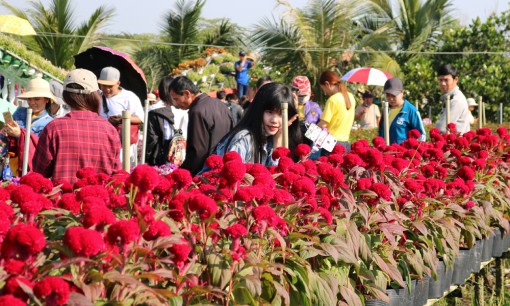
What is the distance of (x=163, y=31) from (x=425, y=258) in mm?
23980

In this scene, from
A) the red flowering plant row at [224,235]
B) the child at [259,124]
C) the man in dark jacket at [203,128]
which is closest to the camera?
the red flowering plant row at [224,235]

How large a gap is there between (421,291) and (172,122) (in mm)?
3749

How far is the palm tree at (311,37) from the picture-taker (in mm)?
21984

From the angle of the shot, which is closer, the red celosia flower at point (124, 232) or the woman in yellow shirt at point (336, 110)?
the red celosia flower at point (124, 232)

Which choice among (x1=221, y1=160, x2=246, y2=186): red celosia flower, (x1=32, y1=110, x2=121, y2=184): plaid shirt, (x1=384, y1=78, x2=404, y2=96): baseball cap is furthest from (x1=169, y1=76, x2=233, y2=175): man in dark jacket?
(x1=221, y1=160, x2=246, y2=186): red celosia flower

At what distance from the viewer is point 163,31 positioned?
89.7ft

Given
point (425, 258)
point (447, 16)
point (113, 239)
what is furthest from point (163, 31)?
point (113, 239)

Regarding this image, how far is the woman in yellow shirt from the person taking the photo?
283 inches

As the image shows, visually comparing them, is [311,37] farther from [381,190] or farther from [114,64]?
[381,190]

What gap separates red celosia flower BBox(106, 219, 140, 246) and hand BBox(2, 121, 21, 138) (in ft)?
12.7

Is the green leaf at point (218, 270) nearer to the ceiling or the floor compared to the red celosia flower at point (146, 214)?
nearer to the floor

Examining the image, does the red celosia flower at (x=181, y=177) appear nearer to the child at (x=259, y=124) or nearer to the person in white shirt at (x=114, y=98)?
the child at (x=259, y=124)

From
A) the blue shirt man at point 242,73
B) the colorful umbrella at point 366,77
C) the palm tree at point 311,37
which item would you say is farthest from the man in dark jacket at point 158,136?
the palm tree at point 311,37

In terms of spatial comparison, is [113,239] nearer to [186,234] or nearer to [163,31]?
[186,234]
